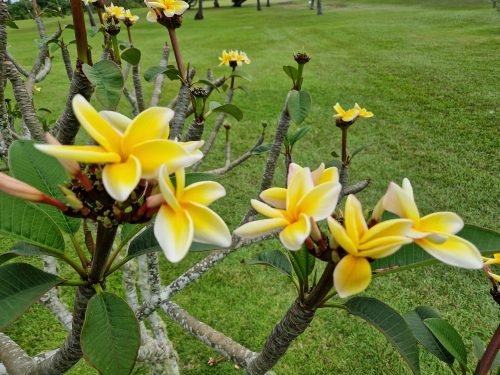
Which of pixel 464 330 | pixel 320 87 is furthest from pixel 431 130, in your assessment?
pixel 464 330

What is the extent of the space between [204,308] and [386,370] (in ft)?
2.96

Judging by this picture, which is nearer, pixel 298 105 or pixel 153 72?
pixel 298 105

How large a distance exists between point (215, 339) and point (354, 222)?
74 cm

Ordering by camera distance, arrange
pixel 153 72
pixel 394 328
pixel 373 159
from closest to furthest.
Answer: pixel 394 328 → pixel 153 72 → pixel 373 159

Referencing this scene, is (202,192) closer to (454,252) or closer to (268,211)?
(268,211)

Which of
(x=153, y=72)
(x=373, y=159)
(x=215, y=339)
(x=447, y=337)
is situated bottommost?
(x=373, y=159)

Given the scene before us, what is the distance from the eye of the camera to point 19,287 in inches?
21.4

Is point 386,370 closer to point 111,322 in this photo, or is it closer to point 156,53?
point 111,322

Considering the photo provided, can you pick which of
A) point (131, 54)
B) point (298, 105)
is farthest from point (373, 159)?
point (131, 54)

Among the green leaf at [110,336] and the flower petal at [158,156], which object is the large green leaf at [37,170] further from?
the flower petal at [158,156]

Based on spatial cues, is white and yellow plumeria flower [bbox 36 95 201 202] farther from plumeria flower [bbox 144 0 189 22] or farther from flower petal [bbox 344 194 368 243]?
plumeria flower [bbox 144 0 189 22]

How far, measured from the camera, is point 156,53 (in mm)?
9492

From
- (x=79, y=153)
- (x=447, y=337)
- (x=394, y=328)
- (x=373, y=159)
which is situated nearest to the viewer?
(x=79, y=153)

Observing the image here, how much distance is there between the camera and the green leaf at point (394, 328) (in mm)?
598
